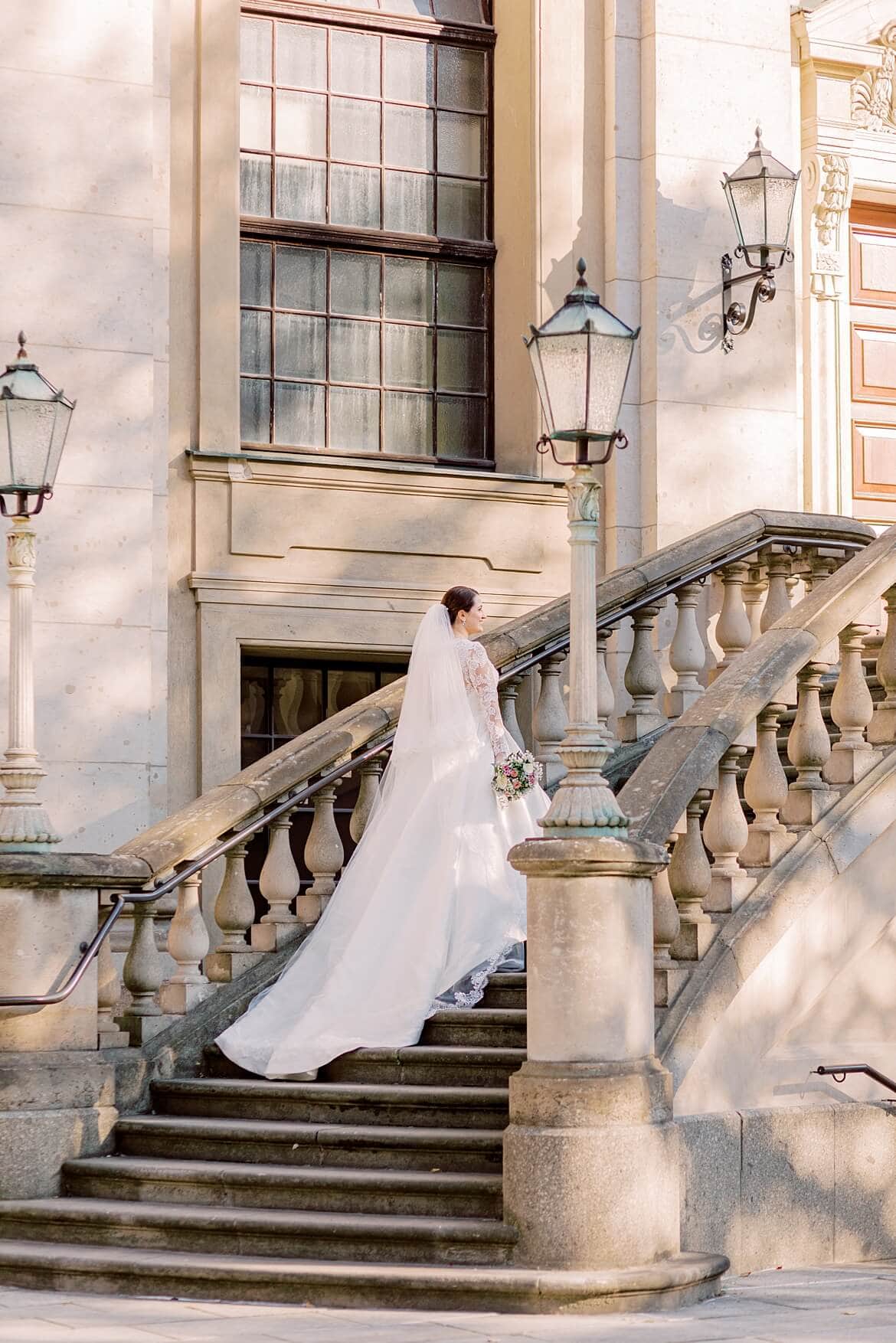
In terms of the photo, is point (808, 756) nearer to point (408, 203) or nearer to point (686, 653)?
point (686, 653)

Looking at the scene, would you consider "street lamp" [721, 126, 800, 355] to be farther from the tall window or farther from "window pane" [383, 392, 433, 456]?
"window pane" [383, 392, 433, 456]

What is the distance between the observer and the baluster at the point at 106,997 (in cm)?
959

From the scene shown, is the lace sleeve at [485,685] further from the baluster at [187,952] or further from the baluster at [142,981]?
the baluster at [142,981]

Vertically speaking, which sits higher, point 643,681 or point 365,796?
point 643,681

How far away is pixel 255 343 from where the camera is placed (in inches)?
510

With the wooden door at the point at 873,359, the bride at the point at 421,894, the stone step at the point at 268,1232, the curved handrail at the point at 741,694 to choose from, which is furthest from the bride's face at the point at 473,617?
the wooden door at the point at 873,359

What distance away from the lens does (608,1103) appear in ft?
26.7

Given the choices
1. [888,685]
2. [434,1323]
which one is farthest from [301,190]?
[434,1323]

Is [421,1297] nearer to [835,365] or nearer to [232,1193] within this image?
[232,1193]

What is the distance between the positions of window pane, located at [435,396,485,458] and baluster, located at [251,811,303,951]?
395cm

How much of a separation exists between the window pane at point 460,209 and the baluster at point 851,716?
501cm

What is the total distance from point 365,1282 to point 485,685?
3.24 m

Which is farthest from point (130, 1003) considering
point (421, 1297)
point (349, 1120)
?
point (421, 1297)

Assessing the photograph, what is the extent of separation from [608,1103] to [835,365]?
7.25 meters
